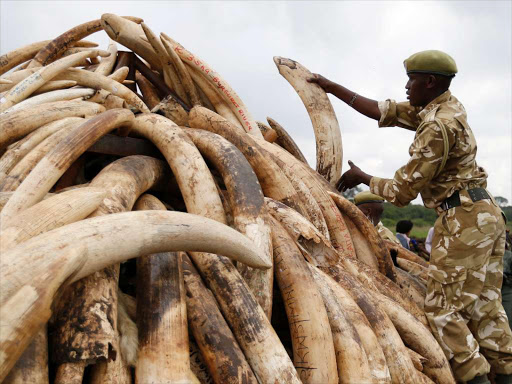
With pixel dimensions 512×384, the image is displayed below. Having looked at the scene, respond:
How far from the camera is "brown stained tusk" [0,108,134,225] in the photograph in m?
1.56

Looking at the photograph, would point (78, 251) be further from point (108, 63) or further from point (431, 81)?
point (108, 63)

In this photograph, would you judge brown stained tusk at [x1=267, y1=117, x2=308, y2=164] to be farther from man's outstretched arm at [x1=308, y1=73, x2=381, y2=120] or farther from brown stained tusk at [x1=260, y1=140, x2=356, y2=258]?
brown stained tusk at [x1=260, y1=140, x2=356, y2=258]

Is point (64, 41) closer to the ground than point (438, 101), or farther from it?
farther from it

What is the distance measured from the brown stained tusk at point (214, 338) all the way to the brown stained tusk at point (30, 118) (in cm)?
117

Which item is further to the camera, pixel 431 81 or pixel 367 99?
pixel 367 99

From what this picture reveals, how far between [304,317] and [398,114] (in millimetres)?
2223

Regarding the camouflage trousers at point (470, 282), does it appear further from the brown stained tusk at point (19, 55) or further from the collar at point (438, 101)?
the brown stained tusk at point (19, 55)

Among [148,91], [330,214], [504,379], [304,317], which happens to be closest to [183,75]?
[148,91]

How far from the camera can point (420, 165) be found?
2809 millimetres

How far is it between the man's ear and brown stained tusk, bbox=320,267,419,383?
1460 millimetres

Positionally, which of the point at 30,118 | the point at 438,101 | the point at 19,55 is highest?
the point at 19,55

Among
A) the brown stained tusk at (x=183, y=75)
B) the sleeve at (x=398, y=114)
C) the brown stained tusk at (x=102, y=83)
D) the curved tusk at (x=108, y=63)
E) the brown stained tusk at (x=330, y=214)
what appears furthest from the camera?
the curved tusk at (x=108, y=63)

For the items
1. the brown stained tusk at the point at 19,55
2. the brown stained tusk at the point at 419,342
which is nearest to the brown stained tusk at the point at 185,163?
the brown stained tusk at the point at 419,342

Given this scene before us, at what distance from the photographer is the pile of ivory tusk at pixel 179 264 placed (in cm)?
123
